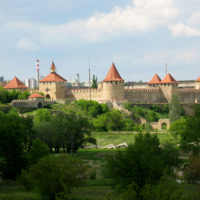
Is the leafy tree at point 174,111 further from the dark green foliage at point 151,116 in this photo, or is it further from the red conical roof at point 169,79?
the red conical roof at point 169,79

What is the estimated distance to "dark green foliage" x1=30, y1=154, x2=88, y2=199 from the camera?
1666 cm

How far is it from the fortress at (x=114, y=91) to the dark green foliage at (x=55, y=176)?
32960mm

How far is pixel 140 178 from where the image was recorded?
1738cm

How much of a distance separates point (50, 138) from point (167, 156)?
1247 centimetres

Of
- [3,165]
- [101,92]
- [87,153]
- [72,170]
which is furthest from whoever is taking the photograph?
[101,92]

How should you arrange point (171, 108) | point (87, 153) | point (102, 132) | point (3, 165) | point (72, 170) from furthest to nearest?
point (171, 108), point (102, 132), point (87, 153), point (3, 165), point (72, 170)

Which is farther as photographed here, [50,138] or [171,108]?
[171,108]

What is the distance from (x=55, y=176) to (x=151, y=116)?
34.8 metres

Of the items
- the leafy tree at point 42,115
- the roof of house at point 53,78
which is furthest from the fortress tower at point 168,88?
the leafy tree at point 42,115

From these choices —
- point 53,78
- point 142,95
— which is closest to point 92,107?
point 53,78

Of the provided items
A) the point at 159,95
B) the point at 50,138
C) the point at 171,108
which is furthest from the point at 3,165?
the point at 159,95

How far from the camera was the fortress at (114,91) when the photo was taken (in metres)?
52.2

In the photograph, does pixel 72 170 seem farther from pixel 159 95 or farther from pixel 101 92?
pixel 159 95

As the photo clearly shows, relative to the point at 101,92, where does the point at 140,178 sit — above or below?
below
